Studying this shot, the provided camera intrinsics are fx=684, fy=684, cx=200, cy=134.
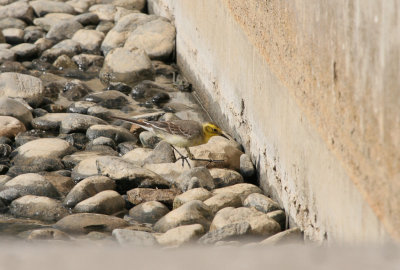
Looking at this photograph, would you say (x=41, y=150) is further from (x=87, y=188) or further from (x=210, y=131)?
(x=210, y=131)

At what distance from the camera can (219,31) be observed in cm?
778

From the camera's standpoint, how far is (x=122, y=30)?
36.2 feet

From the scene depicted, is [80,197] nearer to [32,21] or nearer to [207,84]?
[207,84]

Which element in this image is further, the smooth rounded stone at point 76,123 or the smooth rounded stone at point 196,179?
the smooth rounded stone at point 76,123

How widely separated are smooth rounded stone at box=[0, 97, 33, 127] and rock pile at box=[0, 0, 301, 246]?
1cm

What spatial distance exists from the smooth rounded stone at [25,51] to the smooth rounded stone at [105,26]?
1305mm

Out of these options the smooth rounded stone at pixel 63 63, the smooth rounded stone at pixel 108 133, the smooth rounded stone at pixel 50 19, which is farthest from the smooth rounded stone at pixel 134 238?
the smooth rounded stone at pixel 50 19

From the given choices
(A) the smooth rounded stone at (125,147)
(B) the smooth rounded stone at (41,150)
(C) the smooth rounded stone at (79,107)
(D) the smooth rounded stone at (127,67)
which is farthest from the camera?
(D) the smooth rounded stone at (127,67)

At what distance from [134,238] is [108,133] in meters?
2.94

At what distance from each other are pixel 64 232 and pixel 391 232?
2.96 m

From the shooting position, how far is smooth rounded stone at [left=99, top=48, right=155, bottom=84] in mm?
9852

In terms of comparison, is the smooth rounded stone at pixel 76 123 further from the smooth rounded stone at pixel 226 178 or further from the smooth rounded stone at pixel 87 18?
the smooth rounded stone at pixel 87 18

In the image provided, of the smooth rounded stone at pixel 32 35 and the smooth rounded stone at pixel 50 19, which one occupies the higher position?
the smooth rounded stone at pixel 50 19

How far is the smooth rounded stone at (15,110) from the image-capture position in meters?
7.93
